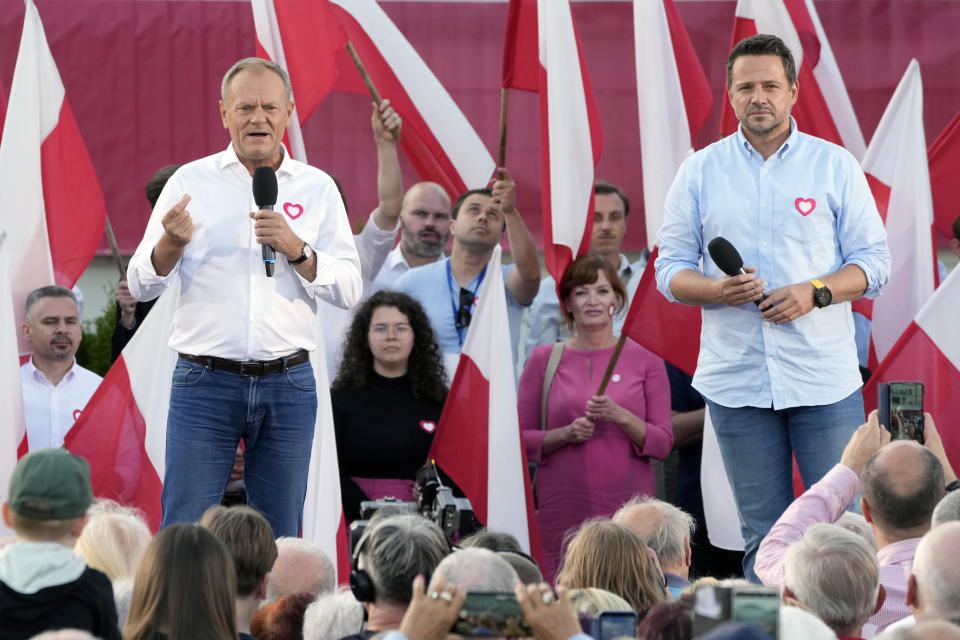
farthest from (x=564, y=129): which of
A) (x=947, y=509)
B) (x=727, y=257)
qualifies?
(x=947, y=509)

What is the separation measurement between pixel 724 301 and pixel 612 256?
2700 mm

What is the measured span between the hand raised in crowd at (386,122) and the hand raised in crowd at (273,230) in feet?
7.49

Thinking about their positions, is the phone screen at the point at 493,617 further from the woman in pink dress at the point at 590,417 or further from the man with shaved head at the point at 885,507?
the woman in pink dress at the point at 590,417

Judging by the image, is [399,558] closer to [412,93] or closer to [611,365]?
[611,365]

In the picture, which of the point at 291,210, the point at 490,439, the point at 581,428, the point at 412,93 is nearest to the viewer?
the point at 291,210

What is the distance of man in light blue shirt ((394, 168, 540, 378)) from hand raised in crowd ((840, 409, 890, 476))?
2.68 m

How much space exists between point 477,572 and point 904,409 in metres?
1.67

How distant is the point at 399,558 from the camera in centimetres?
291

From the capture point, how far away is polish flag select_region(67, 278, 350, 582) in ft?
17.3

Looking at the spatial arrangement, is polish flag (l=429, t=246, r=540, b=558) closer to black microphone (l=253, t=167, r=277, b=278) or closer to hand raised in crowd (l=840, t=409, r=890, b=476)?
black microphone (l=253, t=167, r=277, b=278)

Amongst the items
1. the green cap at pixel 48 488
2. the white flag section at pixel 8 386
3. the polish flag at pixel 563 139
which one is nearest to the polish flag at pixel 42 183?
the white flag section at pixel 8 386

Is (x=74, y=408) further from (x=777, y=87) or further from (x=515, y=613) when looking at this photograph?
(x=515, y=613)

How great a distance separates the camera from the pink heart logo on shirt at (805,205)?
13.4 ft

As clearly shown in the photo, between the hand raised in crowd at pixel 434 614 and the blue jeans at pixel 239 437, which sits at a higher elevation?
the blue jeans at pixel 239 437
